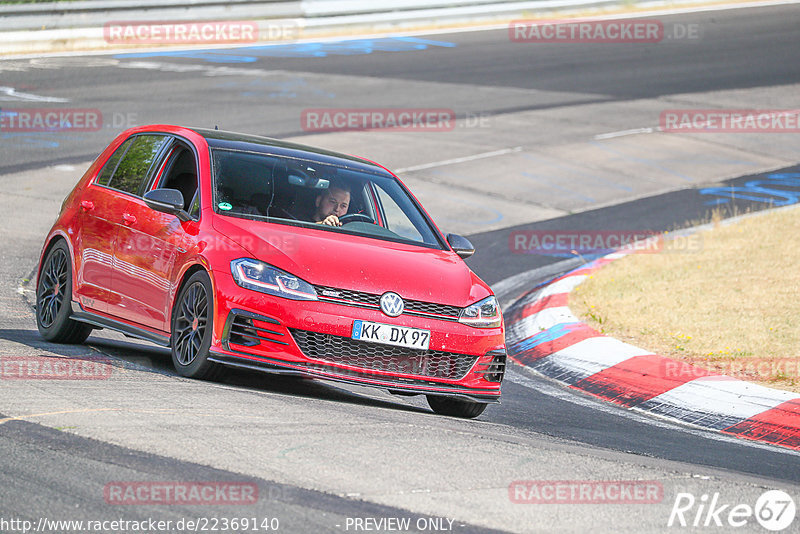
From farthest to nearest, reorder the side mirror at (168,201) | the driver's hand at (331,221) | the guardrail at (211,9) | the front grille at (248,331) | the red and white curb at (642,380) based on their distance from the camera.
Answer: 1. the guardrail at (211,9)
2. the driver's hand at (331,221)
3. the red and white curb at (642,380)
4. the side mirror at (168,201)
5. the front grille at (248,331)

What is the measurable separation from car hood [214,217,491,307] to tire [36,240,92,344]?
1.75 m

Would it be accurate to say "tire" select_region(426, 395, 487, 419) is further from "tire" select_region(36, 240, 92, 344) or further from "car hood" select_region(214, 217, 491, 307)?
"tire" select_region(36, 240, 92, 344)

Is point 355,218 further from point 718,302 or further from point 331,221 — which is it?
point 718,302

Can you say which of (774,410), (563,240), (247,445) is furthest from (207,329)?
(563,240)

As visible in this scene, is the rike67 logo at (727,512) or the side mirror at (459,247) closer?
the rike67 logo at (727,512)

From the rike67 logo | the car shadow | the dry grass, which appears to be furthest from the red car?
the dry grass

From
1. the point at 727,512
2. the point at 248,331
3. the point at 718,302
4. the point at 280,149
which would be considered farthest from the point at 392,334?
the point at 718,302

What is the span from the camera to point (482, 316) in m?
7.37

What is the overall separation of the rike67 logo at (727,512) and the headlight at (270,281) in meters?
2.56

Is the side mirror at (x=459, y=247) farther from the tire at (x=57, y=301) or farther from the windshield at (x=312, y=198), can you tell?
the tire at (x=57, y=301)

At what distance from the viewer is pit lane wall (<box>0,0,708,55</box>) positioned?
26.8 m

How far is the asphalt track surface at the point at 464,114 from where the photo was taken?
190 inches

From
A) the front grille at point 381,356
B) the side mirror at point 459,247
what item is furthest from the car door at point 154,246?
the side mirror at point 459,247

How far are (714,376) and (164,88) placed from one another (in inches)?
656
